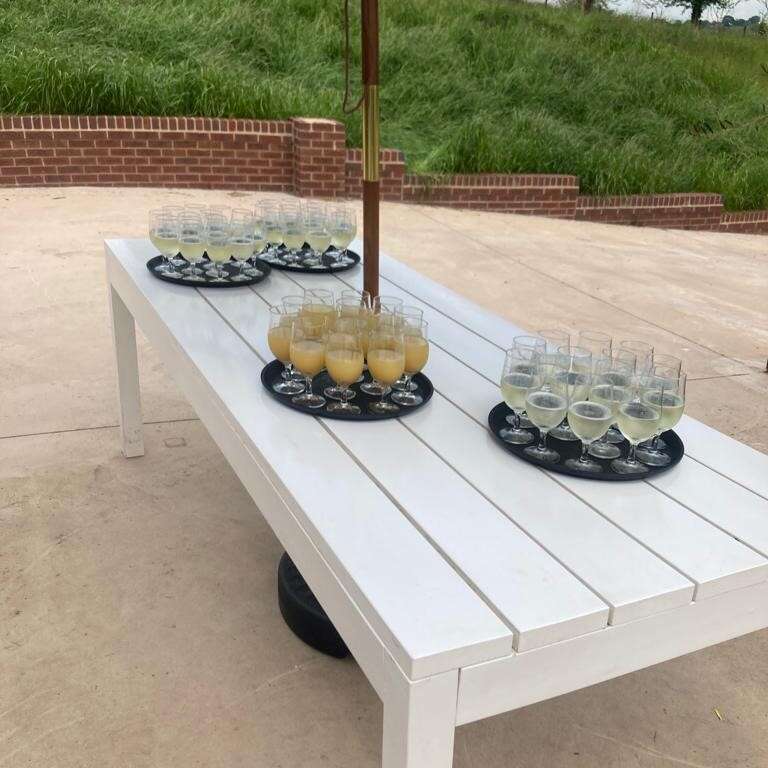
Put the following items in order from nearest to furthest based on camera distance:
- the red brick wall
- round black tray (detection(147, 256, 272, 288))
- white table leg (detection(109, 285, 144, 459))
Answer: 1. round black tray (detection(147, 256, 272, 288))
2. white table leg (detection(109, 285, 144, 459))
3. the red brick wall

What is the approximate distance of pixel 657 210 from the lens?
28.5 ft

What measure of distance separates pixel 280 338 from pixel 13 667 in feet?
3.61

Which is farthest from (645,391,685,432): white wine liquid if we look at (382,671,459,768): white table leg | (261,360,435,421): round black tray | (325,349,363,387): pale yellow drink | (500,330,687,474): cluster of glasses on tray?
(382,671,459,768): white table leg

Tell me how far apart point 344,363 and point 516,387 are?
35 centimetres

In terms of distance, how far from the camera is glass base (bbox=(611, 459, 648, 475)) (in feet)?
4.86

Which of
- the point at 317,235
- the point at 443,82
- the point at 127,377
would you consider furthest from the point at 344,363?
the point at 443,82

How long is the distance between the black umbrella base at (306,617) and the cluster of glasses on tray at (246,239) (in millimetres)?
905

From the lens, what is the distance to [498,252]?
21.3 feet

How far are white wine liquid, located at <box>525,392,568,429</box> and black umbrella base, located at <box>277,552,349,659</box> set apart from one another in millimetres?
849

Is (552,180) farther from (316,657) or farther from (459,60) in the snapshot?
(316,657)

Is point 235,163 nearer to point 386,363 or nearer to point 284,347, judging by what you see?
point 284,347

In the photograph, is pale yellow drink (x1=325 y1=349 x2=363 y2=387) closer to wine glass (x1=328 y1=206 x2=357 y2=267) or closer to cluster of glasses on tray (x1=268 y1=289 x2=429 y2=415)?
cluster of glasses on tray (x1=268 y1=289 x2=429 y2=415)

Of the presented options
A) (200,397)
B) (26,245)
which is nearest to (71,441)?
(200,397)

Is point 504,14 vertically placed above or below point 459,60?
above
